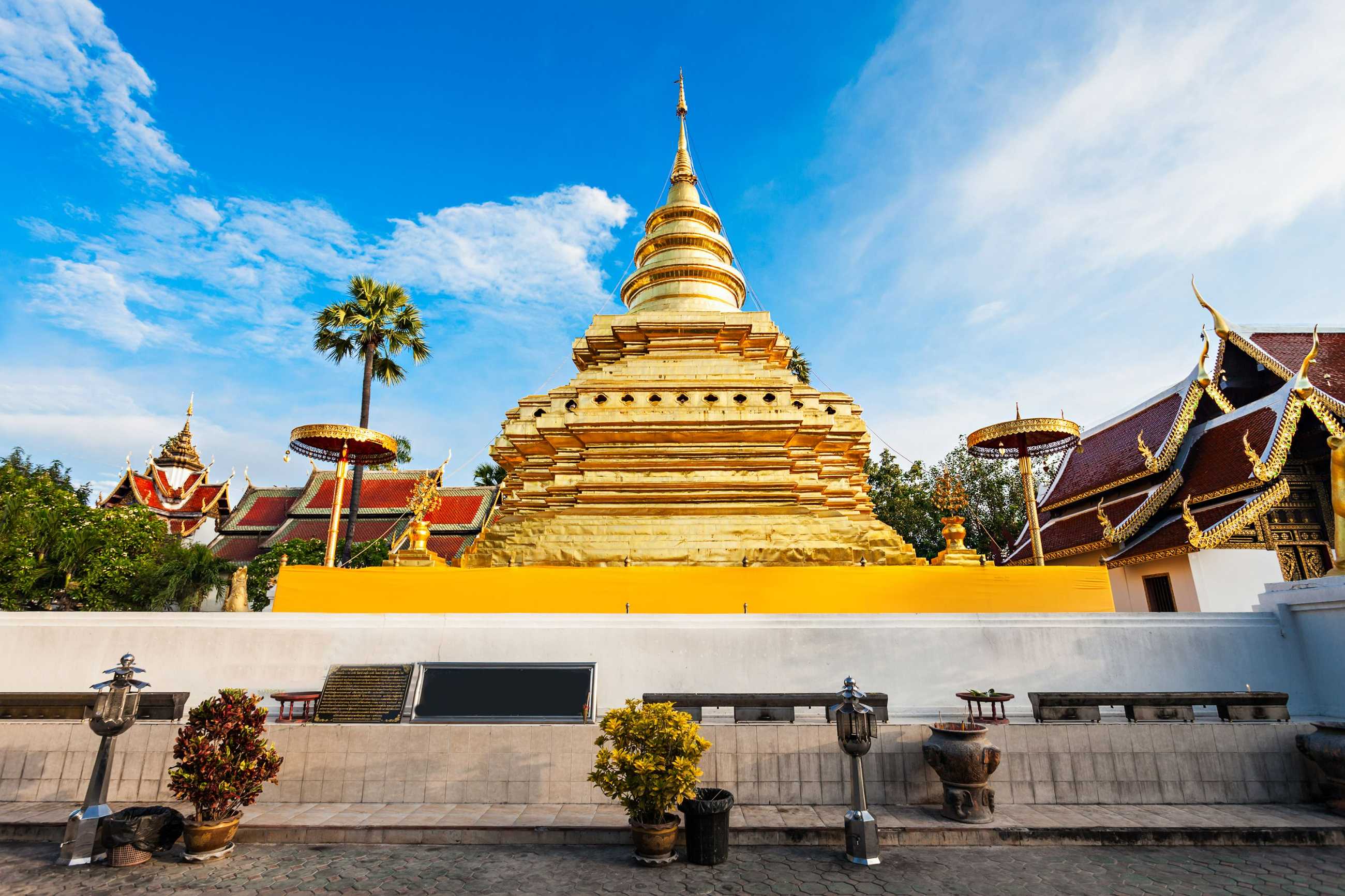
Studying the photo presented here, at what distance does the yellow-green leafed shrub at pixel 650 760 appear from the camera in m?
4.70

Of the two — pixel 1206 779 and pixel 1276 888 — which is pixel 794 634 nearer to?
pixel 1206 779

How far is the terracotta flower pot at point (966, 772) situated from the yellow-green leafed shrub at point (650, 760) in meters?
2.14

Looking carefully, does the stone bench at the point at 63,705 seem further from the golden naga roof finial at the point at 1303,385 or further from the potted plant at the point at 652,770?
the golden naga roof finial at the point at 1303,385

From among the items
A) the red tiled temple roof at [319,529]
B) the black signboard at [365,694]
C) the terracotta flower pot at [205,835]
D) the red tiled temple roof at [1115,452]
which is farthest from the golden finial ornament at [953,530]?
the red tiled temple roof at [319,529]

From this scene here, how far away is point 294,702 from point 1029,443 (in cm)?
1204

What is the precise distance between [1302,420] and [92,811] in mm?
17460

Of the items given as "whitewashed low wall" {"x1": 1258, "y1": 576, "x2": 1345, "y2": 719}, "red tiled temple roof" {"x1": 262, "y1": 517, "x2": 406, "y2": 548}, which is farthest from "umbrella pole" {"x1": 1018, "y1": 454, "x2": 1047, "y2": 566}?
→ "red tiled temple roof" {"x1": 262, "y1": 517, "x2": 406, "y2": 548}

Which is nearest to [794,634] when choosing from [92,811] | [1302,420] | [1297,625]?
[1297,625]

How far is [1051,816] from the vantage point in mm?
5371

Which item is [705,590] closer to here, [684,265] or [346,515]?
[684,265]

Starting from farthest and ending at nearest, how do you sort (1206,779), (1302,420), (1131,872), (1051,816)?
(1302,420) < (1206,779) < (1051,816) < (1131,872)

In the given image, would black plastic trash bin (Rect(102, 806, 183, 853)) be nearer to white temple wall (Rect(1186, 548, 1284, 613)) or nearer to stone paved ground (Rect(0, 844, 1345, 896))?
stone paved ground (Rect(0, 844, 1345, 896))

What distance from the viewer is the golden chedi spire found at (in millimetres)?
14250

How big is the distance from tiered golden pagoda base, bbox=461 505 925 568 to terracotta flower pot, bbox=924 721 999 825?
14.5 feet
